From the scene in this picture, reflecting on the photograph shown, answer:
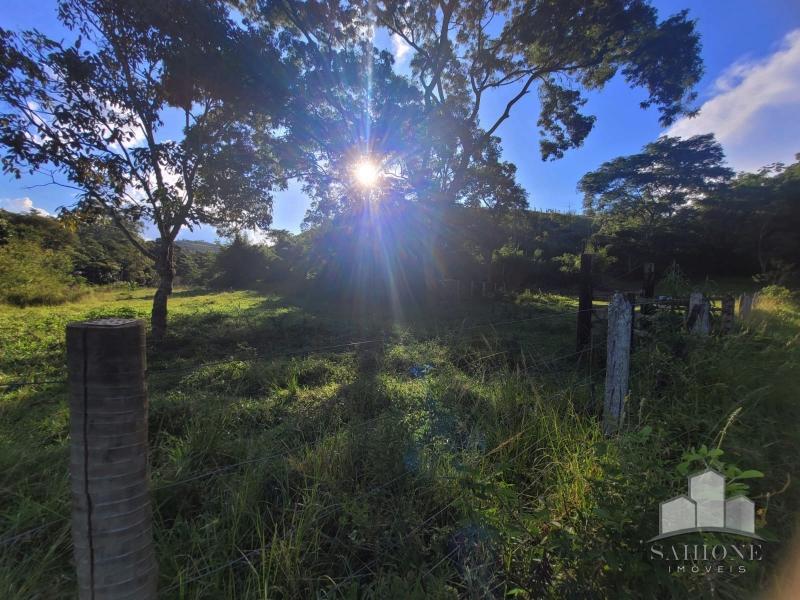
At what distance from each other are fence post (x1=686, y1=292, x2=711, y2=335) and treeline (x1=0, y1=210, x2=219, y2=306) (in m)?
9.27

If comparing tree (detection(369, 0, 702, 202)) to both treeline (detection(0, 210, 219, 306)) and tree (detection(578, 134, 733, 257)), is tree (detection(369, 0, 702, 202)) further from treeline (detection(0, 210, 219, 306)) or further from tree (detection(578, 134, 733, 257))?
tree (detection(578, 134, 733, 257))

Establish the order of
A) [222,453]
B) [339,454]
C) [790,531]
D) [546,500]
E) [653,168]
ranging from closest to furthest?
[790,531], [546,500], [339,454], [222,453], [653,168]

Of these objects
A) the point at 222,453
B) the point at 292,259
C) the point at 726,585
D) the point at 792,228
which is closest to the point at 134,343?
the point at 222,453

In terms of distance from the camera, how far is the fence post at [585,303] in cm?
481

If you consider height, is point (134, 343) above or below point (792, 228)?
below

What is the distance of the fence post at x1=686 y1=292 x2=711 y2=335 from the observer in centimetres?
300

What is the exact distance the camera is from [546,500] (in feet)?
5.34

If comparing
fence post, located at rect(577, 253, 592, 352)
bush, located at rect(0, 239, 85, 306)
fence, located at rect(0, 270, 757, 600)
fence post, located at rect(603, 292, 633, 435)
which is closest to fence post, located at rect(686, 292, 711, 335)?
fence post, located at rect(603, 292, 633, 435)

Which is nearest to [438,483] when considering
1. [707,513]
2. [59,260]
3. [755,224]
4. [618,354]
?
[707,513]

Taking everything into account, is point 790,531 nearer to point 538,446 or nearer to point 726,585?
point 726,585

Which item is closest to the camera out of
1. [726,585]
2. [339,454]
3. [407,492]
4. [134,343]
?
[134,343]

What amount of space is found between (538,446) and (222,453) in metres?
2.06

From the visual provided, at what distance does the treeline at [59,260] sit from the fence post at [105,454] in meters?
7.56

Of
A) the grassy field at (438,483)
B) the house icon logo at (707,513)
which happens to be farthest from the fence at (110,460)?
the house icon logo at (707,513)
